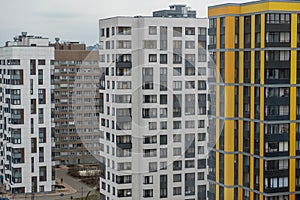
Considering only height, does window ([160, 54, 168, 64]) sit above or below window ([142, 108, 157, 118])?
above

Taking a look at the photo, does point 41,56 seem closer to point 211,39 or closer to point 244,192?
point 211,39

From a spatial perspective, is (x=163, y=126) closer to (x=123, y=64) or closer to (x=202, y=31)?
(x=123, y=64)

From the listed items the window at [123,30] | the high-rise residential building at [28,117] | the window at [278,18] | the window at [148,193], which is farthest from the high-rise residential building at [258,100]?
the high-rise residential building at [28,117]

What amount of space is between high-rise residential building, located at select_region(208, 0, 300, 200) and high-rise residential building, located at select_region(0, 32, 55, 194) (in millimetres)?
3343

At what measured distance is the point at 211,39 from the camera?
360cm

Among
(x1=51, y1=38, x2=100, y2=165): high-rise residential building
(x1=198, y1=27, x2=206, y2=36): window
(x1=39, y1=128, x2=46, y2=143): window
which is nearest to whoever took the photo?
(x1=198, y1=27, x2=206, y2=36): window

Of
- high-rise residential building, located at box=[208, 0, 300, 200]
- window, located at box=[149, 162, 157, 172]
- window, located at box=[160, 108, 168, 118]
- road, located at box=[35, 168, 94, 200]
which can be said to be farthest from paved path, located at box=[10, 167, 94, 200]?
high-rise residential building, located at box=[208, 0, 300, 200]

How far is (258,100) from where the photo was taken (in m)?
3.29

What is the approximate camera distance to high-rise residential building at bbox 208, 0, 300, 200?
10.7 ft

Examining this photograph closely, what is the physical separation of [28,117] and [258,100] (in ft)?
12.0

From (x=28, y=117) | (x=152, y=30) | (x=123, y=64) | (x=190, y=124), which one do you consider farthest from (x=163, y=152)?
(x=28, y=117)

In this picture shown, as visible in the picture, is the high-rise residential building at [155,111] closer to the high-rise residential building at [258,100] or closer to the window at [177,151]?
the window at [177,151]

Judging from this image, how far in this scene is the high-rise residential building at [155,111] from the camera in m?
4.66

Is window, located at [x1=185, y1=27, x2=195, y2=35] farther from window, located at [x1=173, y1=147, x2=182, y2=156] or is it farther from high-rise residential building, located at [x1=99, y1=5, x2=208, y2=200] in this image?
window, located at [x1=173, y1=147, x2=182, y2=156]
